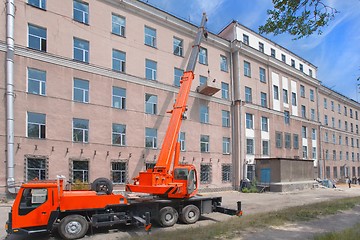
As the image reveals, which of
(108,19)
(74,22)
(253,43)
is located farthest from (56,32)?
(253,43)

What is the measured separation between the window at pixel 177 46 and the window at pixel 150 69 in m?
3.14

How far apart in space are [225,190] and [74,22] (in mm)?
20977

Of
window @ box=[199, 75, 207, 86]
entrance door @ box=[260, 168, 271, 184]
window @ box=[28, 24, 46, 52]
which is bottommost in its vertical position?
entrance door @ box=[260, 168, 271, 184]

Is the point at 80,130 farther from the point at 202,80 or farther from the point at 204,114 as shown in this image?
the point at 202,80

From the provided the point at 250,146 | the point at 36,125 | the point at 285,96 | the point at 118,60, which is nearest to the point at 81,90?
the point at 36,125

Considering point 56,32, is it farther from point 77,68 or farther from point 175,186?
point 175,186

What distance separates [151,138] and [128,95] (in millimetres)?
4170

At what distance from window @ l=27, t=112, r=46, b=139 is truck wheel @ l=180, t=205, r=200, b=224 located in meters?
12.5

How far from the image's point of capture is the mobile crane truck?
1059cm

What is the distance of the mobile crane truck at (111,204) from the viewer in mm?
10594

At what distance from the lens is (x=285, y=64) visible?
144 ft

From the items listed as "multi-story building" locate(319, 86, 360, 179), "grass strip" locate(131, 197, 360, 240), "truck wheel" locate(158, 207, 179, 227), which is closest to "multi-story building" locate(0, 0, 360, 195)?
"truck wheel" locate(158, 207, 179, 227)

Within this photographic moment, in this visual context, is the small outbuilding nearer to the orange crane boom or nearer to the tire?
the orange crane boom

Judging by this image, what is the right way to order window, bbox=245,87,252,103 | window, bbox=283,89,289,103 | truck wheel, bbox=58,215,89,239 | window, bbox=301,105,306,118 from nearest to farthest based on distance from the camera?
truck wheel, bbox=58,215,89,239 < window, bbox=245,87,252,103 < window, bbox=283,89,289,103 < window, bbox=301,105,306,118
